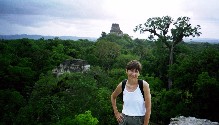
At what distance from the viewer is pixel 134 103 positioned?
4.02 metres

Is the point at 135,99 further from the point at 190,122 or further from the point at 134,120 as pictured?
the point at 190,122

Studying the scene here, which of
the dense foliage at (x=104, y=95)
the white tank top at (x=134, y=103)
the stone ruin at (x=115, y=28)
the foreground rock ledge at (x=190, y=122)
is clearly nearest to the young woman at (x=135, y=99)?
the white tank top at (x=134, y=103)


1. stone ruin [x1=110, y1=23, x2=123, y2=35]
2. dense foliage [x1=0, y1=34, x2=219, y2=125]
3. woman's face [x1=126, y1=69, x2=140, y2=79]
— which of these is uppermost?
stone ruin [x1=110, y1=23, x2=123, y2=35]

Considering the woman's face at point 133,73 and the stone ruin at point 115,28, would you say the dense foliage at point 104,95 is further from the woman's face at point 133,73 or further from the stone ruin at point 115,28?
the stone ruin at point 115,28

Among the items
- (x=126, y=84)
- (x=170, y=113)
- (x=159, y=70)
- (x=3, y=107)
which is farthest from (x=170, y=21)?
(x=126, y=84)

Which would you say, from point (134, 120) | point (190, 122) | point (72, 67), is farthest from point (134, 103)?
point (72, 67)

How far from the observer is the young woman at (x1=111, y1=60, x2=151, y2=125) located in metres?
3.96

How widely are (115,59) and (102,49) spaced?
2.92 m

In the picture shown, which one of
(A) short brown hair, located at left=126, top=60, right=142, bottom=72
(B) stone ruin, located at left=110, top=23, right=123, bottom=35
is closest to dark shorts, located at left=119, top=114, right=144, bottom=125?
(A) short brown hair, located at left=126, top=60, right=142, bottom=72

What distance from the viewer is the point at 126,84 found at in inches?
163

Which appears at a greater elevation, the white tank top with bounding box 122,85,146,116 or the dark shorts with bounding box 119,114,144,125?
the white tank top with bounding box 122,85,146,116

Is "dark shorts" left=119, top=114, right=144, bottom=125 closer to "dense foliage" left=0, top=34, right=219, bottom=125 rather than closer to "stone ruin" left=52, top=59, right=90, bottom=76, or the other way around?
"dense foliage" left=0, top=34, right=219, bottom=125

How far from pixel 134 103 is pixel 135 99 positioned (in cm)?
6

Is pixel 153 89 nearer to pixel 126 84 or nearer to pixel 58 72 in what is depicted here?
pixel 58 72
